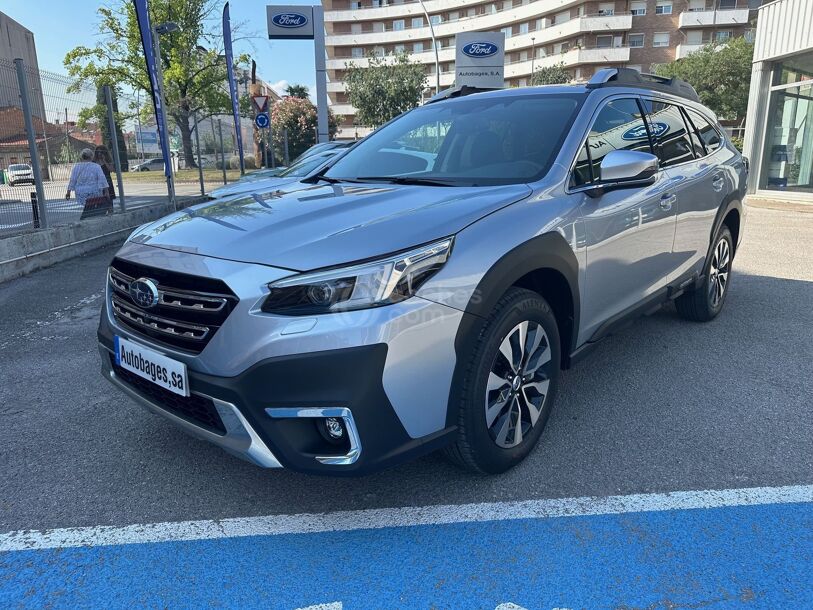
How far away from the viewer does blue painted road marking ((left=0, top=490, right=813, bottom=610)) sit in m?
1.97

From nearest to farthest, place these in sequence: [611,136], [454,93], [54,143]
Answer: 1. [611,136]
2. [454,93]
3. [54,143]

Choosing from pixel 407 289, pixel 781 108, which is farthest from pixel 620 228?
pixel 781 108

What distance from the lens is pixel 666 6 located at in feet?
184

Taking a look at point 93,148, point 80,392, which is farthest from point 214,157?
point 80,392

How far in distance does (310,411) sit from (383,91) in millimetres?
46392

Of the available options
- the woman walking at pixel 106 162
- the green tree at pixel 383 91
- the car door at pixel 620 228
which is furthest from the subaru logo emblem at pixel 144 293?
the green tree at pixel 383 91

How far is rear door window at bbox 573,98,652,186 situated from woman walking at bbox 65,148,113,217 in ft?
26.9

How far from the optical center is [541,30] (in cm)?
6169

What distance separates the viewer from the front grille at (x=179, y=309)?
6.89 ft

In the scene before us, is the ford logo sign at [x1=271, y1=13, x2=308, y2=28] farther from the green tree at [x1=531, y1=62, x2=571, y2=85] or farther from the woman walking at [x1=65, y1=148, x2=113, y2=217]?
the green tree at [x1=531, y1=62, x2=571, y2=85]

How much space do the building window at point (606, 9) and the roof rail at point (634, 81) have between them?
197 ft

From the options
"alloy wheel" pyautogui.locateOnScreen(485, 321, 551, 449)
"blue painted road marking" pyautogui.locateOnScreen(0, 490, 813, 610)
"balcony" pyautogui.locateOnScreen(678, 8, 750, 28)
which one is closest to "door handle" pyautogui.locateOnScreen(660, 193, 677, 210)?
"alloy wheel" pyautogui.locateOnScreen(485, 321, 551, 449)

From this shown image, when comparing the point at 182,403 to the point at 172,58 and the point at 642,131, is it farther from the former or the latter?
the point at 172,58

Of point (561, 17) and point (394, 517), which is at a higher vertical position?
point (561, 17)
